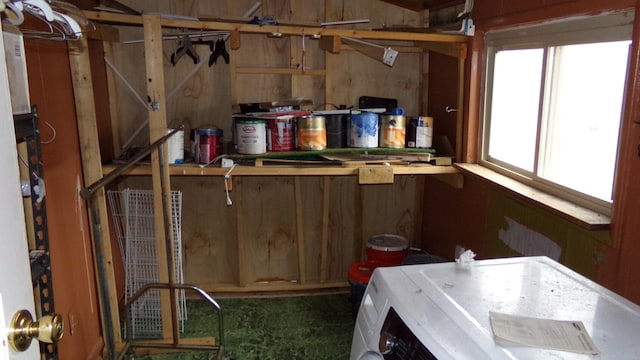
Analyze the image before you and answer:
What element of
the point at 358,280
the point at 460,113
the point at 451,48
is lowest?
the point at 358,280

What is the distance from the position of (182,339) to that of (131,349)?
269 mm

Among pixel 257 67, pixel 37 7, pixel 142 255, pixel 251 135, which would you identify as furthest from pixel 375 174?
pixel 37 7

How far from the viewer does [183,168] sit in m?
2.32

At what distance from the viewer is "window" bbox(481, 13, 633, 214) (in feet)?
5.15

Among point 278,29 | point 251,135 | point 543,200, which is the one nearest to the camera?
point 543,200

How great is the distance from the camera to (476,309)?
0.99 meters

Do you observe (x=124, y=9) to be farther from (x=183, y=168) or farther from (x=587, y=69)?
(x=587, y=69)

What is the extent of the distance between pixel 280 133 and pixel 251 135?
0.50 feet

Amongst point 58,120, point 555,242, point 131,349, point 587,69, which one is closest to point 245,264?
point 131,349

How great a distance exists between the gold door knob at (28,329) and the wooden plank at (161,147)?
148cm

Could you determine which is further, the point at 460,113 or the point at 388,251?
the point at 388,251

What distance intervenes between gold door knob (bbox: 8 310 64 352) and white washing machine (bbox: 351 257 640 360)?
622 mm

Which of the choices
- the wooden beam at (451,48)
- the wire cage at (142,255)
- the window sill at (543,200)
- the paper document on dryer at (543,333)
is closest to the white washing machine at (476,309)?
the paper document on dryer at (543,333)

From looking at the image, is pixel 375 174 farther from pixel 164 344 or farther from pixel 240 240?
pixel 164 344
